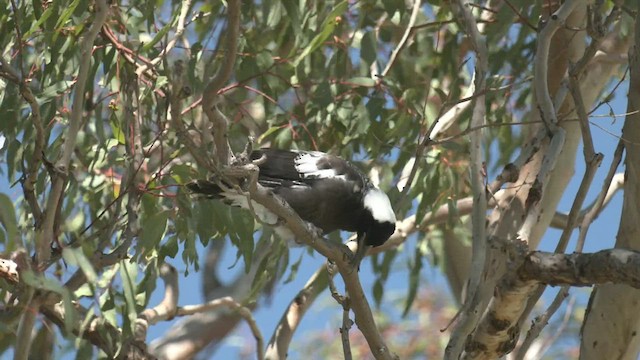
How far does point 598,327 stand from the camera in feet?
9.77

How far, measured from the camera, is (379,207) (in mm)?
3598

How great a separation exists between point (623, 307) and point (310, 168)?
1167 millimetres

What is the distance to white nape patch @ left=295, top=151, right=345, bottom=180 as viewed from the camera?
362cm

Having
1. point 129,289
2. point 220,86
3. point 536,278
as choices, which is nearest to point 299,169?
point 129,289

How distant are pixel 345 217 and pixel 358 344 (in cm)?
226

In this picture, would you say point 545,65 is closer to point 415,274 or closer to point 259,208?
point 259,208

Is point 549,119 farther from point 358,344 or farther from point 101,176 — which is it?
point 358,344

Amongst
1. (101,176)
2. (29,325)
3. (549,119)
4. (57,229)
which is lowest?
(29,325)

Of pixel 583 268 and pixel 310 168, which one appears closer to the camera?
pixel 583 268

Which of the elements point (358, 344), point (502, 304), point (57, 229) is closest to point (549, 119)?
point (502, 304)

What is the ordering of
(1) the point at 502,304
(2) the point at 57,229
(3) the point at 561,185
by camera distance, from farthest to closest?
(3) the point at 561,185, (2) the point at 57,229, (1) the point at 502,304

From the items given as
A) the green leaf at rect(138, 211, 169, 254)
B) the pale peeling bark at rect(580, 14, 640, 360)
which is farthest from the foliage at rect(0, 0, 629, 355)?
the pale peeling bark at rect(580, 14, 640, 360)

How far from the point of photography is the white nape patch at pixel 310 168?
362cm

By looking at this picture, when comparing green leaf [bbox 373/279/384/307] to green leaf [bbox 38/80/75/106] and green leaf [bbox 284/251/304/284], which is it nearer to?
green leaf [bbox 284/251/304/284]
